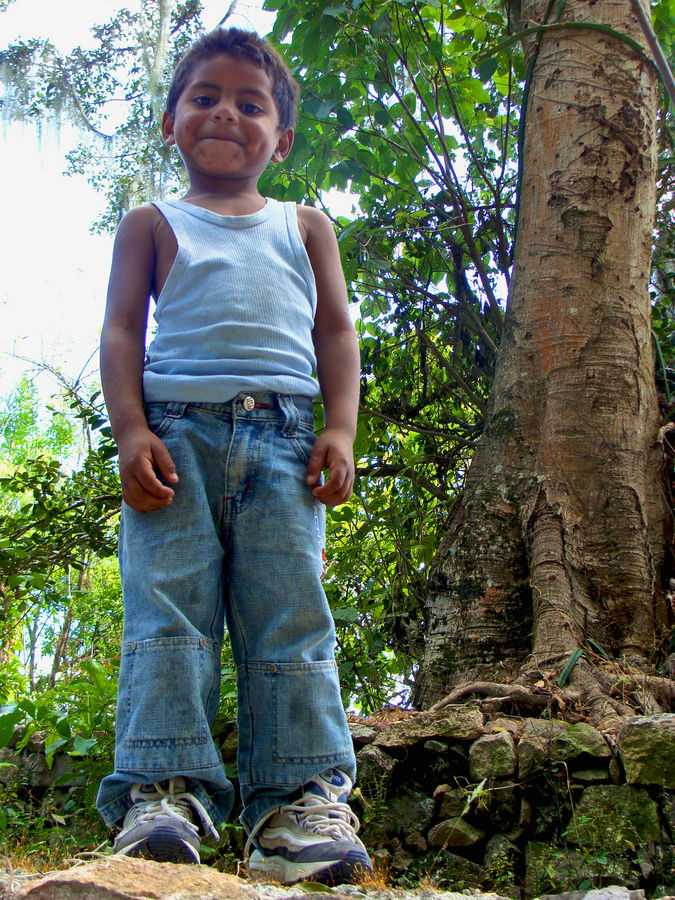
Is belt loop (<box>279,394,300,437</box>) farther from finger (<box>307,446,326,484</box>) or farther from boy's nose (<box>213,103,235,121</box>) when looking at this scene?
boy's nose (<box>213,103,235,121</box>)

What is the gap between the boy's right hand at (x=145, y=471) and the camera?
1.42m

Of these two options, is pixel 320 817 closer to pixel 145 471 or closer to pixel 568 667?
pixel 145 471

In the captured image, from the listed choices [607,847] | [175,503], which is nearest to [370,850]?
[607,847]

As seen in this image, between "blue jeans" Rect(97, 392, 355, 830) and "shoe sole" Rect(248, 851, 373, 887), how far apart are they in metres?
0.12

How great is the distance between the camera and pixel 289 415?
1.55 meters

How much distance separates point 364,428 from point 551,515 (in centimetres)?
116

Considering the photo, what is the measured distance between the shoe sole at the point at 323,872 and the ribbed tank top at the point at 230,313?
0.84 m

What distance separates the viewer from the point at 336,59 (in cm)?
313

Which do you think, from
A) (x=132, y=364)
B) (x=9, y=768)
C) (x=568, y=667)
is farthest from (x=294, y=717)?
(x=9, y=768)

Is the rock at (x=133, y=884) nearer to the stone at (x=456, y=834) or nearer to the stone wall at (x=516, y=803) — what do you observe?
the stone wall at (x=516, y=803)

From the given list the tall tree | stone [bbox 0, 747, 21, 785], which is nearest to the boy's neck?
the tall tree

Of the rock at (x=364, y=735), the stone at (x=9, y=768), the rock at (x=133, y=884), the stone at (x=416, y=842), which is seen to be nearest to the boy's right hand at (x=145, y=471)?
the rock at (x=133, y=884)

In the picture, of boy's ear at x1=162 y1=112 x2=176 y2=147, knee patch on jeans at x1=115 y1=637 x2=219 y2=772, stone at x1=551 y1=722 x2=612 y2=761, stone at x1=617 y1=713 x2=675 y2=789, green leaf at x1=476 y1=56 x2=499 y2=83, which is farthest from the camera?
green leaf at x1=476 y1=56 x2=499 y2=83

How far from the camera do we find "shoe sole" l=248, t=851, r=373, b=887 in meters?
1.25
